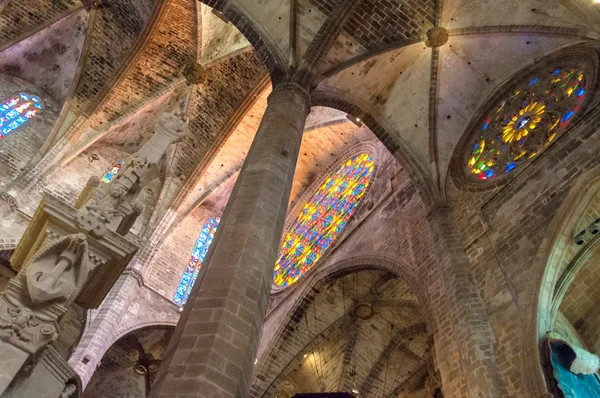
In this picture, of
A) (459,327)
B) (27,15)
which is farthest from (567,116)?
(27,15)

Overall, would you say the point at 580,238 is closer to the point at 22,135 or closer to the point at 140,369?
the point at 140,369

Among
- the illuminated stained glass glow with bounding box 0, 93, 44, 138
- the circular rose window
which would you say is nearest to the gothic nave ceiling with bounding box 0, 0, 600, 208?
the circular rose window

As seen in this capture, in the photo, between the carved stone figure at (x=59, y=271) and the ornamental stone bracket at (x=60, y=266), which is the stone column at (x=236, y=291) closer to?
the ornamental stone bracket at (x=60, y=266)

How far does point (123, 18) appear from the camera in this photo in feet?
49.1

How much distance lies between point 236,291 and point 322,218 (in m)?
8.97

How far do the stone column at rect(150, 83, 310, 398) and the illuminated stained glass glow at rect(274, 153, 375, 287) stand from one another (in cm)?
588

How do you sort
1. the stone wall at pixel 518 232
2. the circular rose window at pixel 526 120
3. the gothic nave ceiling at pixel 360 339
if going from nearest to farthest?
the stone wall at pixel 518 232 < the circular rose window at pixel 526 120 < the gothic nave ceiling at pixel 360 339

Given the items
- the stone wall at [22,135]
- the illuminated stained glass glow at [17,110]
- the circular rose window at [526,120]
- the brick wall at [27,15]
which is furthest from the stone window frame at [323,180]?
the brick wall at [27,15]

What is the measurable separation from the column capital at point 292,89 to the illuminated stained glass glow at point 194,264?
5952mm

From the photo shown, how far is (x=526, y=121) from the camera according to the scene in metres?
8.61

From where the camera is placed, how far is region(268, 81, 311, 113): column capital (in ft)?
26.3

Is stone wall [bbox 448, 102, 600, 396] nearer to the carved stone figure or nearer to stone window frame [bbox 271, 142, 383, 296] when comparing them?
stone window frame [bbox 271, 142, 383, 296]

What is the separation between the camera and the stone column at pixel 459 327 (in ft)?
20.5

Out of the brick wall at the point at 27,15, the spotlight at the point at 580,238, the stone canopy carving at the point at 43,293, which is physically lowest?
the stone canopy carving at the point at 43,293
